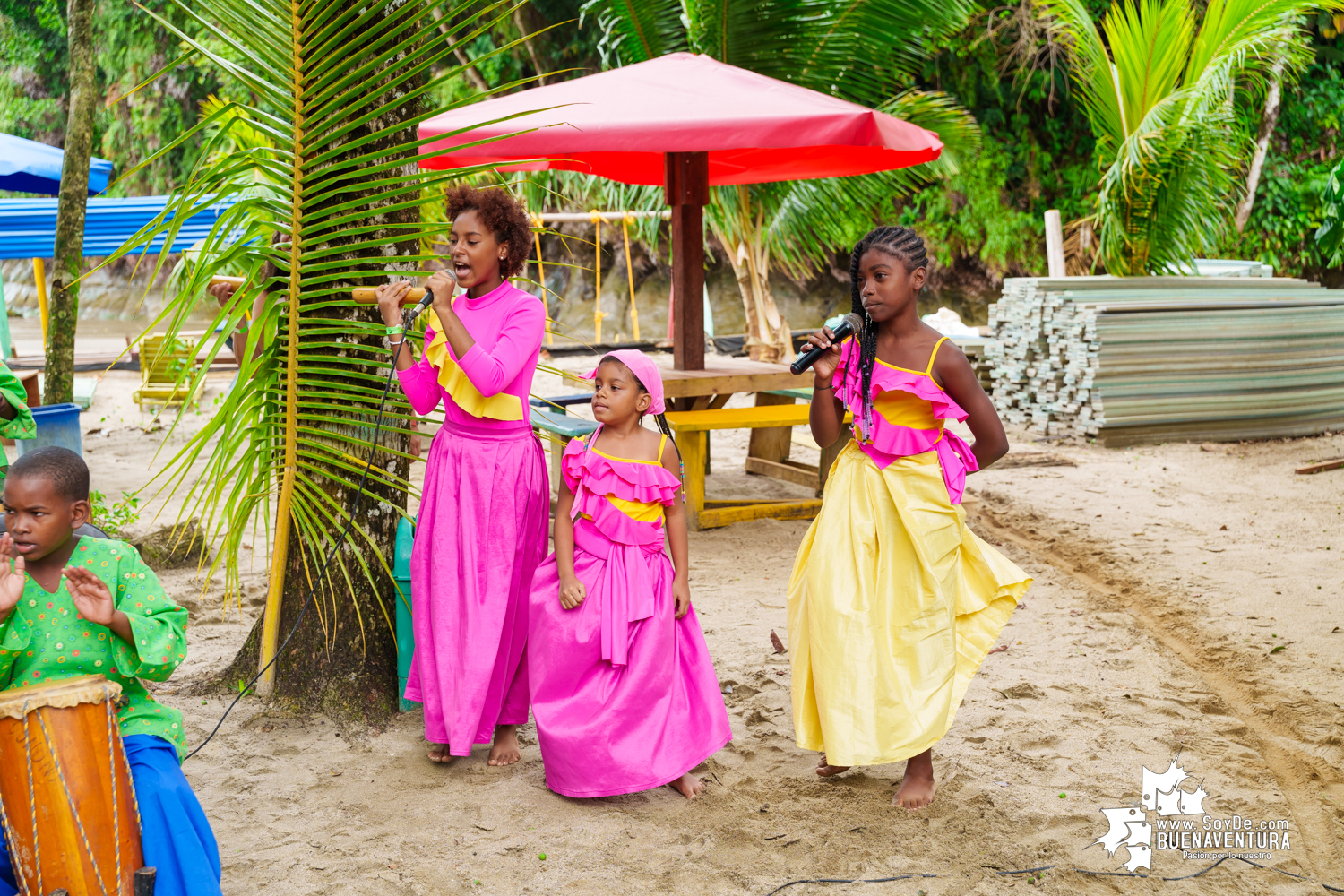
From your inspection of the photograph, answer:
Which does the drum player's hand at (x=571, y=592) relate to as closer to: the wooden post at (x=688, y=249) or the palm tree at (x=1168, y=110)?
the wooden post at (x=688, y=249)

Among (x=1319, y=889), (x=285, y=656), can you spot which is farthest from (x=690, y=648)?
(x=1319, y=889)

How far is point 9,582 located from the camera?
2248 mm

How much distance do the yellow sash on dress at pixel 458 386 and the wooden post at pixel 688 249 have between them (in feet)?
11.9

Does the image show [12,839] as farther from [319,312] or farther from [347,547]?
[319,312]

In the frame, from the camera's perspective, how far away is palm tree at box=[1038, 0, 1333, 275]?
32.2 ft

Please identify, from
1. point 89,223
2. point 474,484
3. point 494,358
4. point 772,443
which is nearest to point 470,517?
point 474,484

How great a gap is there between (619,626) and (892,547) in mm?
827

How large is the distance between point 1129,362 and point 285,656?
7807 millimetres

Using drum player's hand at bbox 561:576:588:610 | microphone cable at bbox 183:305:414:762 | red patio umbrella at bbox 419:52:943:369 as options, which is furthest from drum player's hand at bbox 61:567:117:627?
red patio umbrella at bbox 419:52:943:369

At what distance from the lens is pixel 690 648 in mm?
3309

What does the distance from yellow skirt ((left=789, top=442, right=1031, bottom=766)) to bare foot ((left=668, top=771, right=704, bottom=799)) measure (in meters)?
0.36

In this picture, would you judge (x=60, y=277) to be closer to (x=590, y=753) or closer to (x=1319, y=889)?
(x=590, y=753)

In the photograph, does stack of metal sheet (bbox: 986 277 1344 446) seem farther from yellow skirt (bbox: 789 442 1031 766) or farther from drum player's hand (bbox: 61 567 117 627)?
drum player's hand (bbox: 61 567 117 627)

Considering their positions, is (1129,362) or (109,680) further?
(1129,362)
